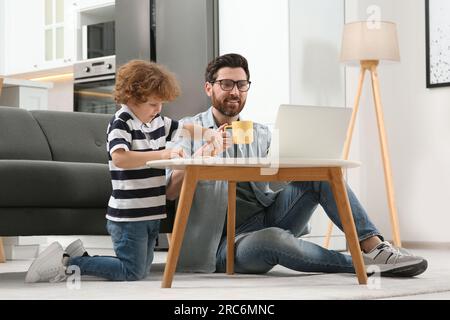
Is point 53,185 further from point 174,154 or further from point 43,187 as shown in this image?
point 174,154

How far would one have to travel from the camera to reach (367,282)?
2.64 meters

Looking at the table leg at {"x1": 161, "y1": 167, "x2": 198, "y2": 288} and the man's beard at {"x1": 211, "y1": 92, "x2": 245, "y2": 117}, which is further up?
the man's beard at {"x1": 211, "y1": 92, "x2": 245, "y2": 117}

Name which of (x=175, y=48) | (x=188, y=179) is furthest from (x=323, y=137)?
(x=175, y=48)

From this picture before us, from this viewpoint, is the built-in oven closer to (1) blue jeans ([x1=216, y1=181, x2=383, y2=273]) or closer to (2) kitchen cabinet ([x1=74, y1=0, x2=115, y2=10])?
(2) kitchen cabinet ([x1=74, y1=0, x2=115, y2=10])

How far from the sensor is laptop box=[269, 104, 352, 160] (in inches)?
97.2

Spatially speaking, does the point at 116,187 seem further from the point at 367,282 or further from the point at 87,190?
the point at 367,282

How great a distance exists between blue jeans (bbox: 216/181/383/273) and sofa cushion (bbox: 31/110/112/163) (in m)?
0.90

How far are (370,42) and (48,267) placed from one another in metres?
2.37

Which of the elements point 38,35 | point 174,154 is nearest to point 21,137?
point 174,154

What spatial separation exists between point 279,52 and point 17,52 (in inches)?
135

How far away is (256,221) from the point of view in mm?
3113

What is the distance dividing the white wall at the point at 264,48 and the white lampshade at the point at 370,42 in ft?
1.16

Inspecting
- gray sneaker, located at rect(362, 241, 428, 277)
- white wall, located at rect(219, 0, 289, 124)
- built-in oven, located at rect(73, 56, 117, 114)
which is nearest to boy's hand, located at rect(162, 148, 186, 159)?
gray sneaker, located at rect(362, 241, 428, 277)

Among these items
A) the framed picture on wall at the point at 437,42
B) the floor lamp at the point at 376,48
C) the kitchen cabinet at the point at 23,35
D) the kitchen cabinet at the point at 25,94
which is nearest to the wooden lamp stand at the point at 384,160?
the floor lamp at the point at 376,48
